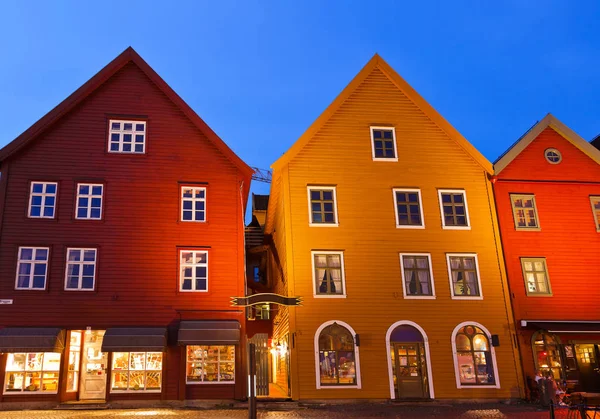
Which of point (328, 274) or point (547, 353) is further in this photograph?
point (547, 353)

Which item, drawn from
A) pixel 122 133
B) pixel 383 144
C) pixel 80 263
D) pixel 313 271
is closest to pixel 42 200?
pixel 80 263

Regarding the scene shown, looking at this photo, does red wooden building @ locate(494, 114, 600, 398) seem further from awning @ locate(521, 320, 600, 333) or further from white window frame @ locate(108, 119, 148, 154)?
white window frame @ locate(108, 119, 148, 154)

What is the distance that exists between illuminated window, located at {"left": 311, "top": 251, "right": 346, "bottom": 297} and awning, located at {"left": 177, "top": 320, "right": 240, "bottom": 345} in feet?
12.6

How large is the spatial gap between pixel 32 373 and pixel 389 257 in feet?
48.4

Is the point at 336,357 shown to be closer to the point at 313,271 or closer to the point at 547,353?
the point at 313,271

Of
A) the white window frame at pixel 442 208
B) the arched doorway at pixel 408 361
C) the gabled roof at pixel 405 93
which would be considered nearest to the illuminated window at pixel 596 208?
the gabled roof at pixel 405 93

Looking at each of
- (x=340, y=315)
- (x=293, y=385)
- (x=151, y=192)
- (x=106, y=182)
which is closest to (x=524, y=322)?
(x=340, y=315)

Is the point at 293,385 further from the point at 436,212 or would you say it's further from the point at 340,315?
the point at 436,212

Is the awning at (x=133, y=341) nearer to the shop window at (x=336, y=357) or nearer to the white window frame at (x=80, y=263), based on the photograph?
the white window frame at (x=80, y=263)

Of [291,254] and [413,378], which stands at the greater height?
[291,254]

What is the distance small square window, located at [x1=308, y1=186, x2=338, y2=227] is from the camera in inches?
971

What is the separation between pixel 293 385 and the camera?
22.3m

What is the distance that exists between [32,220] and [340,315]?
13.0 m

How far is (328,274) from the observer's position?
23.9 metres
